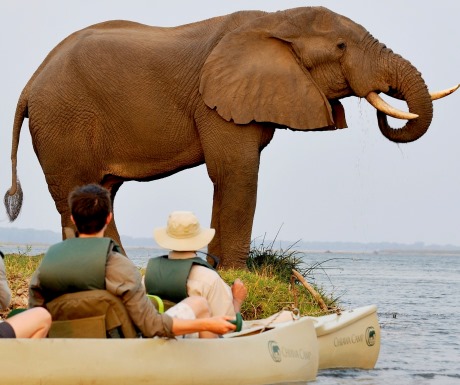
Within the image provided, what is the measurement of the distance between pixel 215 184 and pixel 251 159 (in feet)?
1.94

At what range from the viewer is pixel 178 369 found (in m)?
9.68

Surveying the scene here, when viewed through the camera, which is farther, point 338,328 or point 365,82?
point 365,82

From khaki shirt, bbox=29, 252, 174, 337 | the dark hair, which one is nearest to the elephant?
khaki shirt, bbox=29, 252, 174, 337

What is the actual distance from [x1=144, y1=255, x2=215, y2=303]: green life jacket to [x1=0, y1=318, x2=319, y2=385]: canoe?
0.45 metres

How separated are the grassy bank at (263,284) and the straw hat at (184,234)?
9.78 feet

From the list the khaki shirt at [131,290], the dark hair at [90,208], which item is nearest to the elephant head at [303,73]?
the khaki shirt at [131,290]

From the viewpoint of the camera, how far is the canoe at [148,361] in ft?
29.9

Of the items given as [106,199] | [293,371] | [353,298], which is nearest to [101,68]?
[293,371]

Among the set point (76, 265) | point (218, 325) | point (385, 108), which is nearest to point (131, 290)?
point (76, 265)

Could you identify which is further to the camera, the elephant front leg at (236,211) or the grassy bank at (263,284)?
the elephant front leg at (236,211)

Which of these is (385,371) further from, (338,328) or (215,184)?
(215,184)

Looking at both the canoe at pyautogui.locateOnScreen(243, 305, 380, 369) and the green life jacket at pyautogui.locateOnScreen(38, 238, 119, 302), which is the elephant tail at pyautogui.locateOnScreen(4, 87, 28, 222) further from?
the green life jacket at pyautogui.locateOnScreen(38, 238, 119, 302)

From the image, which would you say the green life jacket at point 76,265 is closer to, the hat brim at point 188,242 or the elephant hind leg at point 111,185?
the hat brim at point 188,242

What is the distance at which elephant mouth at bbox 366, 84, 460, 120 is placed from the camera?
51.1ft
